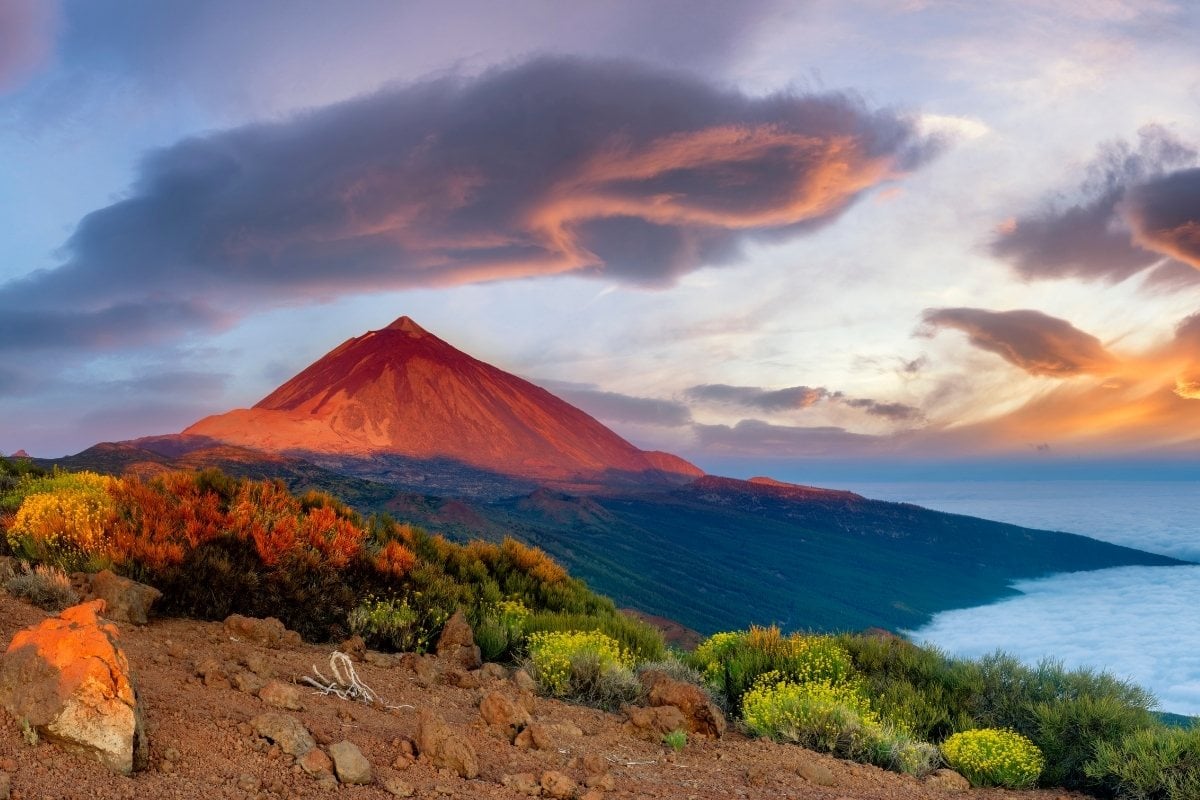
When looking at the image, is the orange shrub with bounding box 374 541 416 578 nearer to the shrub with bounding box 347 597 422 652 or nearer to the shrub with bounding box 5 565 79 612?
the shrub with bounding box 347 597 422 652

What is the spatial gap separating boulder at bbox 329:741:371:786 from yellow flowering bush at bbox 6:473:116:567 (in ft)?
17.6

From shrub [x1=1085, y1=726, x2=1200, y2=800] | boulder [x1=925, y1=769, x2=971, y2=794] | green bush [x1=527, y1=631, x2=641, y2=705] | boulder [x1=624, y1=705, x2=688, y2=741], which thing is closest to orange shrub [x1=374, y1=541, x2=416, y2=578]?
green bush [x1=527, y1=631, x2=641, y2=705]

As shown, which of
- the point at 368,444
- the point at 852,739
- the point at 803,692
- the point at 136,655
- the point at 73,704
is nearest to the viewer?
the point at 73,704

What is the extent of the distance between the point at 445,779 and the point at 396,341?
163 m

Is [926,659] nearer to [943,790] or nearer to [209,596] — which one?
[943,790]

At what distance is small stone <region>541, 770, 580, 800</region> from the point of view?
4.43 metres

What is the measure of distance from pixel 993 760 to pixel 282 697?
577cm

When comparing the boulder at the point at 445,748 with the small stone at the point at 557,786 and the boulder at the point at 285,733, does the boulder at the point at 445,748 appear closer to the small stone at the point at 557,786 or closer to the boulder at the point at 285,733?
the small stone at the point at 557,786

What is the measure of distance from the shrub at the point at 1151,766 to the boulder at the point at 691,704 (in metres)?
3.34

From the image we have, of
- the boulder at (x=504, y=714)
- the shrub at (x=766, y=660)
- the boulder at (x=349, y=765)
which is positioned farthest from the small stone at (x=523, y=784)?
the shrub at (x=766, y=660)

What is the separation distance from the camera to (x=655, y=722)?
6.25 meters

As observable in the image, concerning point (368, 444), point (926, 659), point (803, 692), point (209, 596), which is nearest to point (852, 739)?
point (803, 692)

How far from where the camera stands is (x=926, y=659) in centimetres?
952

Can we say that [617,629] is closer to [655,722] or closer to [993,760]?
[655,722]
